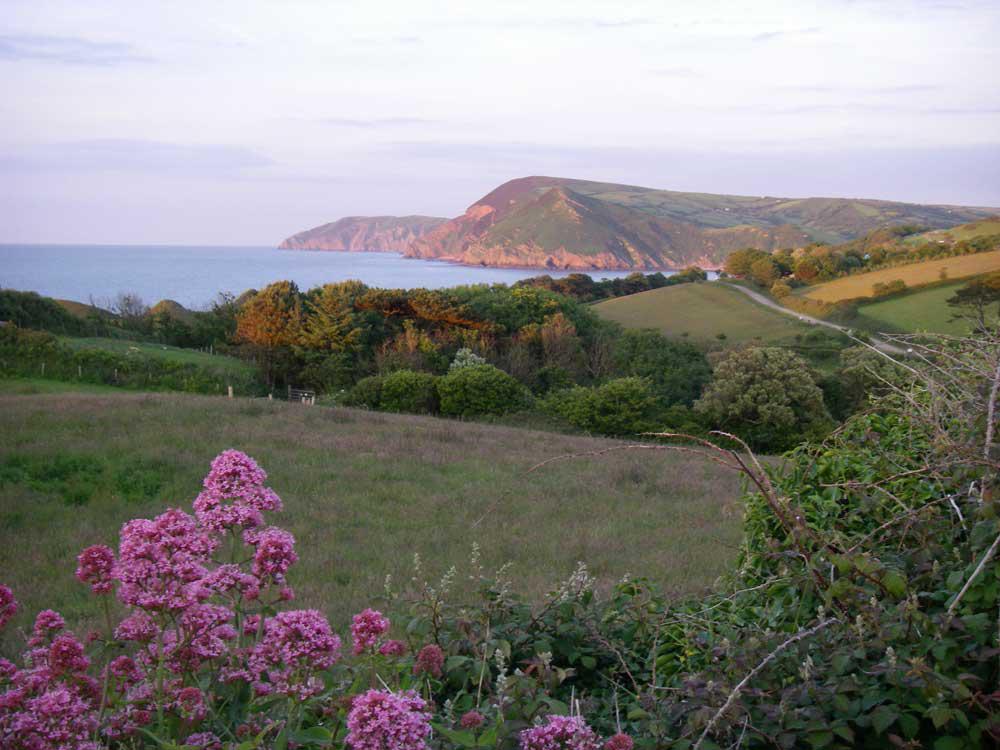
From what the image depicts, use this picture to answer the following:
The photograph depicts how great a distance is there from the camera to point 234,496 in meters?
2.32

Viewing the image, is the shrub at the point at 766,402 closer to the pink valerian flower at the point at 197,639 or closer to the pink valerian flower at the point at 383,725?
the pink valerian flower at the point at 197,639

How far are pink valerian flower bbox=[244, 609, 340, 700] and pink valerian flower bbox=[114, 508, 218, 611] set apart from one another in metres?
0.23

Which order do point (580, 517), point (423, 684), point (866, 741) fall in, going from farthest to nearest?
point (580, 517)
point (423, 684)
point (866, 741)

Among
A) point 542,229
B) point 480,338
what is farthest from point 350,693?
point 542,229

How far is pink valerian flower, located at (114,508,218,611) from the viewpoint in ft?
6.39

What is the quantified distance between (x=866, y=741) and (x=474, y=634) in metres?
1.33

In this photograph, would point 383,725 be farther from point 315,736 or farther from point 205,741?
point 205,741

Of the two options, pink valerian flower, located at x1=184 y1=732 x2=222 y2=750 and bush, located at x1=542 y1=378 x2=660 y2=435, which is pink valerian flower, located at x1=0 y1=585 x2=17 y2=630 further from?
bush, located at x1=542 y1=378 x2=660 y2=435

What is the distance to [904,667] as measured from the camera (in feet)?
7.12

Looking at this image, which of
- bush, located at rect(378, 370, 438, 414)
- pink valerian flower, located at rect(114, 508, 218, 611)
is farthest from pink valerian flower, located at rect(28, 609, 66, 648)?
bush, located at rect(378, 370, 438, 414)

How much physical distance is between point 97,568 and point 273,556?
1.44ft

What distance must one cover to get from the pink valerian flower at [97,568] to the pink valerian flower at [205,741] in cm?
44

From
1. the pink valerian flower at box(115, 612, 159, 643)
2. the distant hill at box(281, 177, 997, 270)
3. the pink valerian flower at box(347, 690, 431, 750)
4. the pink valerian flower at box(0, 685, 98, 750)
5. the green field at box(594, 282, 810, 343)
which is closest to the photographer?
the pink valerian flower at box(347, 690, 431, 750)

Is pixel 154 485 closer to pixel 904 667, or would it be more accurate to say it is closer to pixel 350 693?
pixel 350 693
